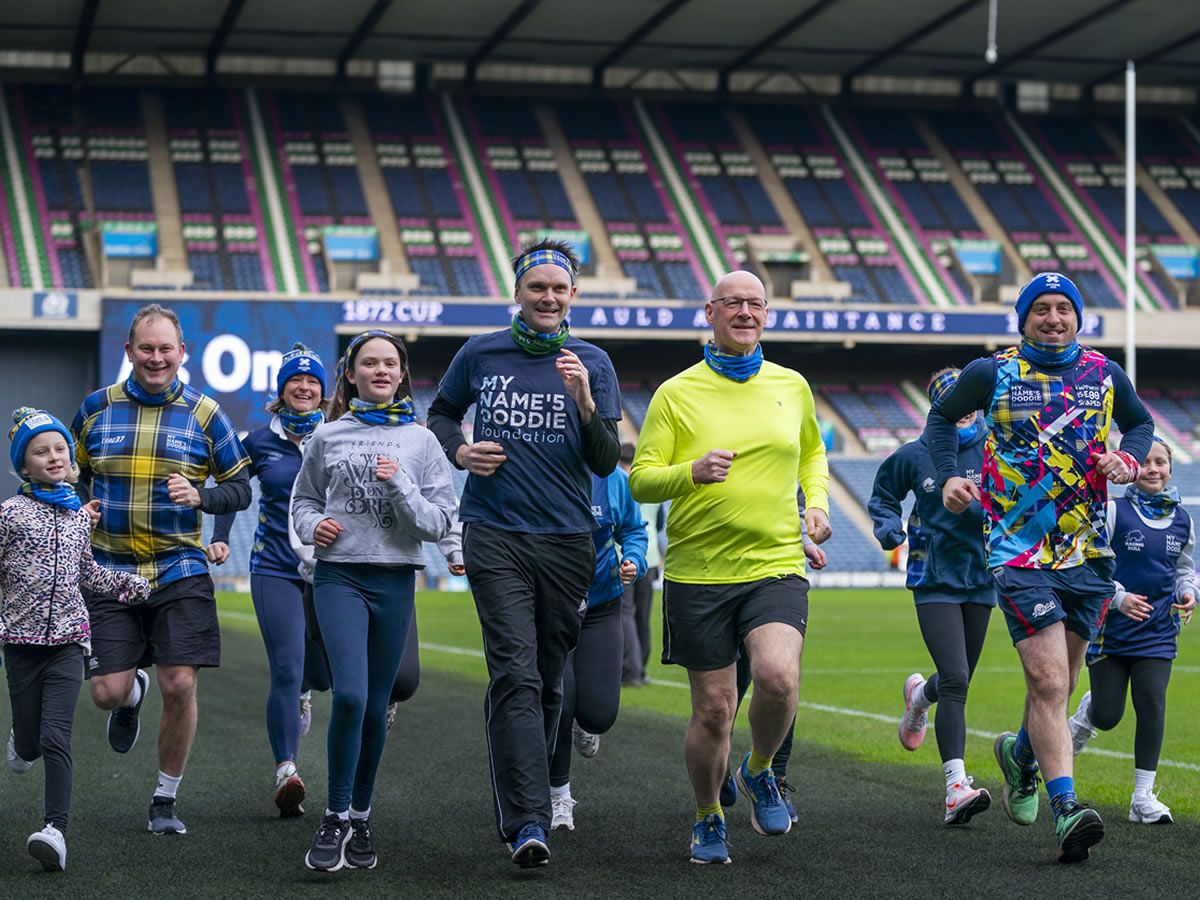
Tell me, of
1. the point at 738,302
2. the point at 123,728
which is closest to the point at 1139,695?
the point at 738,302

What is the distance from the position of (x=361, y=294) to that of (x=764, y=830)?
35113 millimetres

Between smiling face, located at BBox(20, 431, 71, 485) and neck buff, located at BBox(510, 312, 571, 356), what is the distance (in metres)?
1.83

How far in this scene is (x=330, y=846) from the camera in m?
6.46

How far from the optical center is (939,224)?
156 ft

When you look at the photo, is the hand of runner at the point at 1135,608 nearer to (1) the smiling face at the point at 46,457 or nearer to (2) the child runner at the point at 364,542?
(2) the child runner at the point at 364,542

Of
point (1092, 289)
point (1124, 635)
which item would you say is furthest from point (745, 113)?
point (1124, 635)

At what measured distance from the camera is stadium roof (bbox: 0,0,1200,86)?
4175cm

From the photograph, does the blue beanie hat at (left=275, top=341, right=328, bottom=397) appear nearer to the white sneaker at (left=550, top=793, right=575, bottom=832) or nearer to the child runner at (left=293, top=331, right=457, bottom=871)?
the child runner at (left=293, top=331, right=457, bottom=871)

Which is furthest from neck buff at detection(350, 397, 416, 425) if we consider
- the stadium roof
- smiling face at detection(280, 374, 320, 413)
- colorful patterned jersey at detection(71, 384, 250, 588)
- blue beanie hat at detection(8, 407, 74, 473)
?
the stadium roof

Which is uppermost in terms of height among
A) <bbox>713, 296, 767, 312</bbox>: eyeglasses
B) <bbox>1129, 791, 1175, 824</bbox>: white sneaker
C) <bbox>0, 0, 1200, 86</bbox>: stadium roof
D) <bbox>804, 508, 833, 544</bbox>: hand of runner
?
<bbox>0, 0, 1200, 86</bbox>: stadium roof

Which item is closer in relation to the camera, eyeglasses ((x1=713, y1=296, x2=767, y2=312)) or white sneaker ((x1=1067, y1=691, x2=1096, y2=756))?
eyeglasses ((x1=713, y1=296, x2=767, y2=312))

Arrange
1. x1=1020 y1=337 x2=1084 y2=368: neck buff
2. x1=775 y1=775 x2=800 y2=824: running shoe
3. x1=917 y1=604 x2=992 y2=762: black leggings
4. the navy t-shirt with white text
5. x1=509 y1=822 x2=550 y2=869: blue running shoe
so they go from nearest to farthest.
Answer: x1=509 y1=822 x2=550 y2=869: blue running shoe < the navy t-shirt with white text < x1=1020 y1=337 x2=1084 y2=368: neck buff < x1=775 y1=775 x2=800 y2=824: running shoe < x1=917 y1=604 x2=992 y2=762: black leggings

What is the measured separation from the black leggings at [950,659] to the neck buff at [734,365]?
1.76m

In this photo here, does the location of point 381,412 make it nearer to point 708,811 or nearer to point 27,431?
point 27,431
